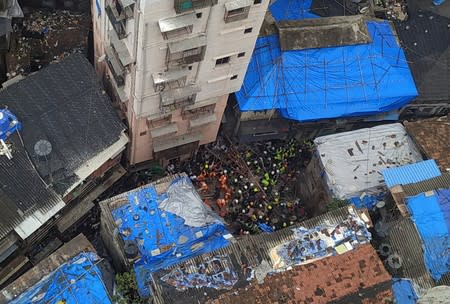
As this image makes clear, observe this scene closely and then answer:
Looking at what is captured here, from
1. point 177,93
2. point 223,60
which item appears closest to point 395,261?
point 223,60

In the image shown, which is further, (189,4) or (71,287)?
(71,287)

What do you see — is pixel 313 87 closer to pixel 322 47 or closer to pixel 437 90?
pixel 322 47

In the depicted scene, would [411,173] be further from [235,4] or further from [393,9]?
[393,9]

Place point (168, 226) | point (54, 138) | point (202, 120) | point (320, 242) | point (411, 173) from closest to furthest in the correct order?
point (320, 242)
point (168, 226)
point (411, 173)
point (54, 138)
point (202, 120)

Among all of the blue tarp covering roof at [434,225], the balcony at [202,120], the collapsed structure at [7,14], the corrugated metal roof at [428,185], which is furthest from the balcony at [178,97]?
the blue tarp covering roof at [434,225]

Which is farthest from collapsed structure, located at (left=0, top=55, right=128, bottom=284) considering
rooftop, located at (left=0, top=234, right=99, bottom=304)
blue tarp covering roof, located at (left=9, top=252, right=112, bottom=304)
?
blue tarp covering roof, located at (left=9, top=252, right=112, bottom=304)

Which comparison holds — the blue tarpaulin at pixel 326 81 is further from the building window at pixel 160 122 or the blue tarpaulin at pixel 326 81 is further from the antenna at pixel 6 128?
the antenna at pixel 6 128

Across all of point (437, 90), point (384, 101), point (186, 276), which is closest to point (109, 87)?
point (186, 276)
